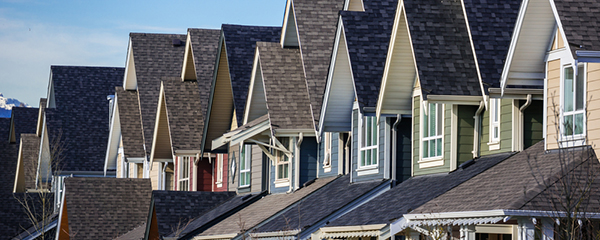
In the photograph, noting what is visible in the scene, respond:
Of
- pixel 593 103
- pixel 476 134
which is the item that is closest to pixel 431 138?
pixel 476 134

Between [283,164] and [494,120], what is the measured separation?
1006cm

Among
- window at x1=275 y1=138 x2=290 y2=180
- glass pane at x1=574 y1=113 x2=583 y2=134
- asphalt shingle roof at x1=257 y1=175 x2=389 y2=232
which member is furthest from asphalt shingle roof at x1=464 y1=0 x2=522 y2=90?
window at x1=275 y1=138 x2=290 y2=180

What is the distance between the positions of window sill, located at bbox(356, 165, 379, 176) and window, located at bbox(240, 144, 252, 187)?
27.6ft

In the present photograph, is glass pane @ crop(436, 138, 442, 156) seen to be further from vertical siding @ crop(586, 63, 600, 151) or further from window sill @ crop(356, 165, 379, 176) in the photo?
vertical siding @ crop(586, 63, 600, 151)

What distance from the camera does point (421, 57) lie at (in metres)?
16.6

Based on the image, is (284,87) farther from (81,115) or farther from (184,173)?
(81,115)

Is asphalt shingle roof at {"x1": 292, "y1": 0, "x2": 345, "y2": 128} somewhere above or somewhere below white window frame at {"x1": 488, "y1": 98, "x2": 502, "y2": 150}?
above

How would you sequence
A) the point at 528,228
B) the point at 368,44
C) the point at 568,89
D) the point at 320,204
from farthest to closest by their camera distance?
the point at 320,204, the point at 368,44, the point at 568,89, the point at 528,228

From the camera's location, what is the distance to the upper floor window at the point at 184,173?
34.4 m

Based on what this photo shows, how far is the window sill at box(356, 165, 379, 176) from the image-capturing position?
1969 centimetres

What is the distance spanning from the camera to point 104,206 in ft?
110

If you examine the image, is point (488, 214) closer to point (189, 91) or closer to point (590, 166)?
point (590, 166)

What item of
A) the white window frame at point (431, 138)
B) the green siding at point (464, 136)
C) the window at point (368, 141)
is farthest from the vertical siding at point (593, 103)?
the window at point (368, 141)

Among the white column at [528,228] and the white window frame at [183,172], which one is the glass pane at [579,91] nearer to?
the white column at [528,228]
